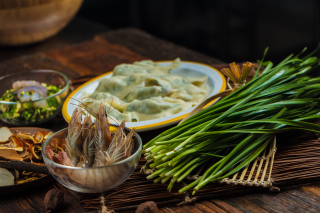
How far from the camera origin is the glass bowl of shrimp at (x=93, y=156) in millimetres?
867

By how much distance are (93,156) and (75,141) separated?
0.06 m

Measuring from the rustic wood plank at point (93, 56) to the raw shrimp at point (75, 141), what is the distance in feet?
3.33

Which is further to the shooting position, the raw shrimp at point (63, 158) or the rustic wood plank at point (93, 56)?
the rustic wood plank at point (93, 56)

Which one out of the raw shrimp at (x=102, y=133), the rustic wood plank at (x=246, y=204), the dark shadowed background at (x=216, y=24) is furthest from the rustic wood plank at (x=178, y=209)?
the dark shadowed background at (x=216, y=24)

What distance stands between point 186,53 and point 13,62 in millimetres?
1055

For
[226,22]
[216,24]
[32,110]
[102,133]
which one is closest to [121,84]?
[32,110]

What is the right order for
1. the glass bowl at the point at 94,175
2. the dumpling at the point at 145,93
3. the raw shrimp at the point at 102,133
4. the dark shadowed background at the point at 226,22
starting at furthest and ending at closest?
the dark shadowed background at the point at 226,22 < the dumpling at the point at 145,93 < the raw shrimp at the point at 102,133 < the glass bowl at the point at 94,175

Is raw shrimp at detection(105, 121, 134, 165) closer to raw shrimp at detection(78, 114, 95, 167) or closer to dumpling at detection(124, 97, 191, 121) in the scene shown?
raw shrimp at detection(78, 114, 95, 167)

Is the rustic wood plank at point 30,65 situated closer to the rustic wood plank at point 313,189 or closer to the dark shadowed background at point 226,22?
the rustic wood plank at point 313,189

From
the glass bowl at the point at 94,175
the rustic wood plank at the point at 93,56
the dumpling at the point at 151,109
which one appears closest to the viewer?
the glass bowl at the point at 94,175

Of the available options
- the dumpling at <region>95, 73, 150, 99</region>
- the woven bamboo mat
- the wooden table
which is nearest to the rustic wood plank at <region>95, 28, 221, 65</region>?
the wooden table

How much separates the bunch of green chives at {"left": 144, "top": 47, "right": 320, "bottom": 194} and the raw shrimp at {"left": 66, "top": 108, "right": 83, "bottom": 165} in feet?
0.67

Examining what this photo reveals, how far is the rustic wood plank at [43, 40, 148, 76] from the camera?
2.03m

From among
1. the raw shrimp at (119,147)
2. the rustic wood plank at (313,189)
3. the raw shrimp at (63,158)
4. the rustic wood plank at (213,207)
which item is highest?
the raw shrimp at (119,147)
